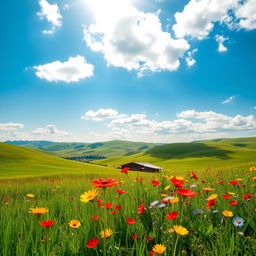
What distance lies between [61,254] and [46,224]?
491 mm

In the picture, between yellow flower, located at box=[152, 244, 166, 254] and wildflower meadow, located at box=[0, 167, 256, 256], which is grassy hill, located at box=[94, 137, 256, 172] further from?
yellow flower, located at box=[152, 244, 166, 254]

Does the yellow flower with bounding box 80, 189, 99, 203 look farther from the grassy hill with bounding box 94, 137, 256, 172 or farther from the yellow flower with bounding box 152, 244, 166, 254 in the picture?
the grassy hill with bounding box 94, 137, 256, 172

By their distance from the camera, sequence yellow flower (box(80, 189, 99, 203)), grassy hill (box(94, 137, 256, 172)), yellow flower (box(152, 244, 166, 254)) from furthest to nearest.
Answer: grassy hill (box(94, 137, 256, 172)), yellow flower (box(80, 189, 99, 203)), yellow flower (box(152, 244, 166, 254))

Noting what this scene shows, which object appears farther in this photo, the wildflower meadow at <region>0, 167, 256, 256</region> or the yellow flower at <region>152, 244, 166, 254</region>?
the wildflower meadow at <region>0, 167, 256, 256</region>

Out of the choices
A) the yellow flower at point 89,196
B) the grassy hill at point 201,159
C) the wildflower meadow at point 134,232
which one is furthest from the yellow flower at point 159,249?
the grassy hill at point 201,159

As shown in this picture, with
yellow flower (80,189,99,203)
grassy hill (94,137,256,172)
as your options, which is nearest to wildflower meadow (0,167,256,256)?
yellow flower (80,189,99,203)

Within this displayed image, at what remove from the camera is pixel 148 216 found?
251 cm

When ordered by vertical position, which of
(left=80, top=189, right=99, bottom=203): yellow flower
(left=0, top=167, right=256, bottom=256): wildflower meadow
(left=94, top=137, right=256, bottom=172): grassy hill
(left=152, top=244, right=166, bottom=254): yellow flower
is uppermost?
(left=80, top=189, right=99, bottom=203): yellow flower

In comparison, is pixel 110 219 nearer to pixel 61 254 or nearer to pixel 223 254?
pixel 61 254

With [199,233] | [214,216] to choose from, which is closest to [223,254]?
[199,233]

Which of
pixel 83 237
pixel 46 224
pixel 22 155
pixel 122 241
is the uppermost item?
pixel 46 224

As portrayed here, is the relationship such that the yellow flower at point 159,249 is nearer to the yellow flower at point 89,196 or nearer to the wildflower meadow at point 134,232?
the wildflower meadow at point 134,232

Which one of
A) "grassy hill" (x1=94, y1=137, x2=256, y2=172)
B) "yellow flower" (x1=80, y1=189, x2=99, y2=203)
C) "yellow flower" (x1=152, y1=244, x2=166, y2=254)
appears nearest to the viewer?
"yellow flower" (x1=152, y1=244, x2=166, y2=254)

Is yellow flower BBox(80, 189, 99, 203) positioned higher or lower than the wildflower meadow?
higher
